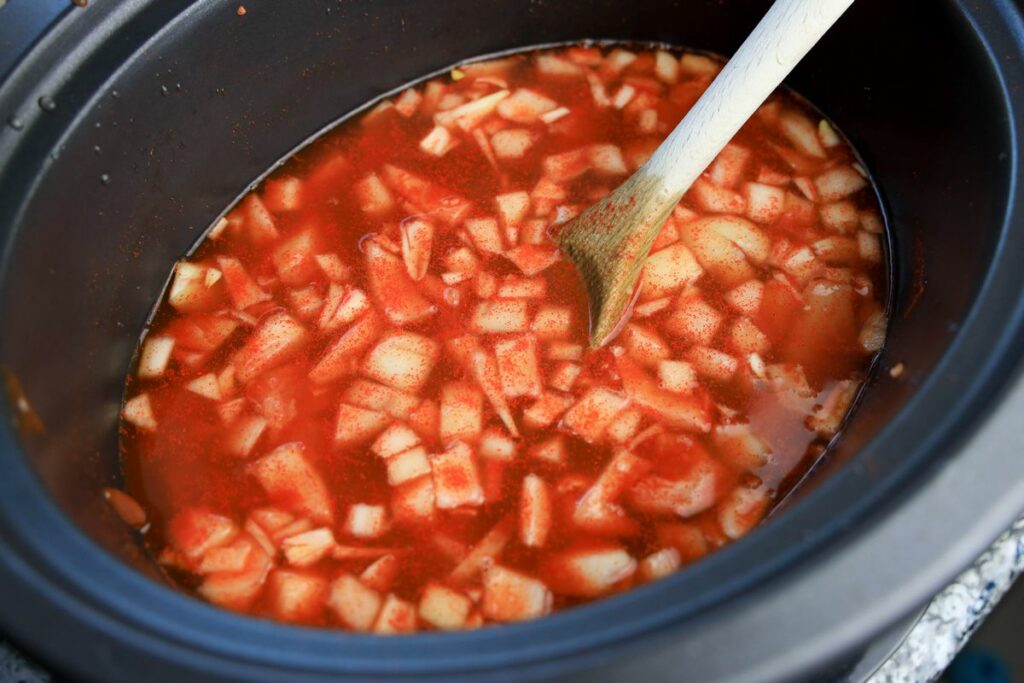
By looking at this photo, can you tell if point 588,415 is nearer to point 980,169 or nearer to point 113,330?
point 980,169

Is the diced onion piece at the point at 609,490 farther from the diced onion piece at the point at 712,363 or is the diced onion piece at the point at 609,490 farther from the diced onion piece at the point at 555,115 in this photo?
the diced onion piece at the point at 555,115

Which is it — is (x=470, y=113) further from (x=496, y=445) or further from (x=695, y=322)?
(x=496, y=445)

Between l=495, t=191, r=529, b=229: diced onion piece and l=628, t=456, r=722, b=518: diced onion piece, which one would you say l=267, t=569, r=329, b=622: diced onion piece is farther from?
Result: l=495, t=191, r=529, b=229: diced onion piece

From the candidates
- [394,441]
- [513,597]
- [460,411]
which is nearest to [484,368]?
[460,411]

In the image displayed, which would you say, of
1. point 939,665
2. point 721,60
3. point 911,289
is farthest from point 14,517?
point 721,60

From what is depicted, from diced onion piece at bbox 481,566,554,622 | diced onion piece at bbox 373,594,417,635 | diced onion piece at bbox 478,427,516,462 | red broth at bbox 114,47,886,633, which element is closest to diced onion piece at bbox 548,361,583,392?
red broth at bbox 114,47,886,633
